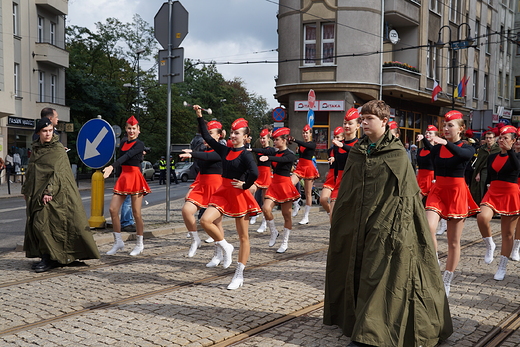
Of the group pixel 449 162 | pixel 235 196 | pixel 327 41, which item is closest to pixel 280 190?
pixel 235 196

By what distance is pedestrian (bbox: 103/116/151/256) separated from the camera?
8.92 meters

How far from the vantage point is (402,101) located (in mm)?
33625

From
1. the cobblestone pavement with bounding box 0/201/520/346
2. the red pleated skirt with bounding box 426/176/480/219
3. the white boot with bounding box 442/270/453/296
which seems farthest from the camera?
the red pleated skirt with bounding box 426/176/480/219

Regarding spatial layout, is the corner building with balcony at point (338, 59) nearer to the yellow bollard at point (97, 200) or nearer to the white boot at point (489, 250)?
the yellow bollard at point (97, 200)

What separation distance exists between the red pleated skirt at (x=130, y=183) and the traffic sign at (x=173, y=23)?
4067 mm

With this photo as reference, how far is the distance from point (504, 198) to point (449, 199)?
1.40m

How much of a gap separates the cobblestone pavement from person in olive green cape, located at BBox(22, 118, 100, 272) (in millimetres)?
253

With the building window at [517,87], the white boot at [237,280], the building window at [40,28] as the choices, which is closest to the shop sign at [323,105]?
the building window at [40,28]

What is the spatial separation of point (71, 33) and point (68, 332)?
146 feet

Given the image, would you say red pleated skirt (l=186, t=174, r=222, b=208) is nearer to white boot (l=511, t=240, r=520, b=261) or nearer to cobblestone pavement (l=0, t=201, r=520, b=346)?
cobblestone pavement (l=0, t=201, r=520, b=346)

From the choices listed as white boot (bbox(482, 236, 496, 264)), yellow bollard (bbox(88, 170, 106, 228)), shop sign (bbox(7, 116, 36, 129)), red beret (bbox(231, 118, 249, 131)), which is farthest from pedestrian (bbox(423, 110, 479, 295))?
shop sign (bbox(7, 116, 36, 129))

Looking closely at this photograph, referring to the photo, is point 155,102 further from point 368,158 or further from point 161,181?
point 368,158

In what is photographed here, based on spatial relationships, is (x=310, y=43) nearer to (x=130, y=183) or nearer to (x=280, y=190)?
(x=280, y=190)

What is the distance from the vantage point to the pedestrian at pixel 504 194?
7.62 meters
